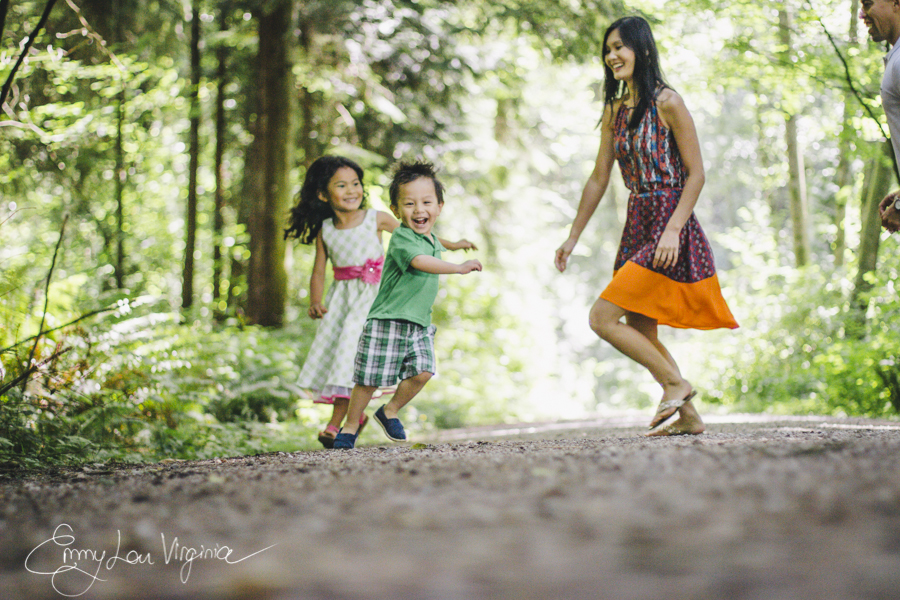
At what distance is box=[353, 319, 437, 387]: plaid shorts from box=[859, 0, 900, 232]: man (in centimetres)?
270

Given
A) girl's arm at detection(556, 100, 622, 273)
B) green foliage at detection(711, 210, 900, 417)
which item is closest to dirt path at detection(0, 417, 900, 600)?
girl's arm at detection(556, 100, 622, 273)

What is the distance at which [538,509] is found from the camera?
1.60 m

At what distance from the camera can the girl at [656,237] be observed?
3963mm

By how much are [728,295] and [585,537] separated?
1553cm

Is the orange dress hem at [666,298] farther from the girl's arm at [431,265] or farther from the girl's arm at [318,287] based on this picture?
the girl's arm at [318,287]

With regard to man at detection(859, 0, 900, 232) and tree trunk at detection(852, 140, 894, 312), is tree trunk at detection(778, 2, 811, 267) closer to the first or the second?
tree trunk at detection(852, 140, 894, 312)

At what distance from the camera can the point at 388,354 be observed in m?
4.50

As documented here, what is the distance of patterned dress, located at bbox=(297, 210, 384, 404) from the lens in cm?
516

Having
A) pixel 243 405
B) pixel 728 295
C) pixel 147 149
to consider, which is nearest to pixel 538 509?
pixel 243 405

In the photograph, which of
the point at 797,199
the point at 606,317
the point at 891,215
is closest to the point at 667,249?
the point at 606,317

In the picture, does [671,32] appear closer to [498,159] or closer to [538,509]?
[498,159]

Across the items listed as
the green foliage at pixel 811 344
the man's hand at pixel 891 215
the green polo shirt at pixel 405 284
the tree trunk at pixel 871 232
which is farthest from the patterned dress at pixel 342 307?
the tree trunk at pixel 871 232

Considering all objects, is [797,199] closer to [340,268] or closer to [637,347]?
[340,268]

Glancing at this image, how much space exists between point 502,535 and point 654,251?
9.27ft
